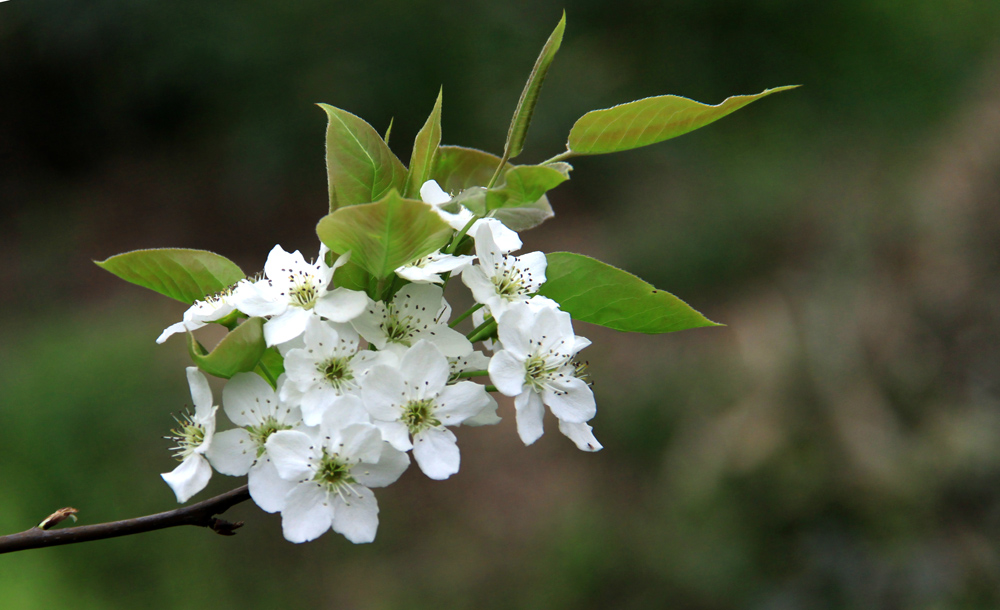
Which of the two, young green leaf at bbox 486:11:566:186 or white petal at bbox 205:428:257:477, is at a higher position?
young green leaf at bbox 486:11:566:186

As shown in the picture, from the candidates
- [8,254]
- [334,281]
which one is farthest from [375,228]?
[8,254]

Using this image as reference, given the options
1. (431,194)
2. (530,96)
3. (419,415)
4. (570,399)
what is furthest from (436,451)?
(530,96)

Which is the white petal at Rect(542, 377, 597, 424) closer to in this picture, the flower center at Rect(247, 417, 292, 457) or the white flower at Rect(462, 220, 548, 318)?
the white flower at Rect(462, 220, 548, 318)

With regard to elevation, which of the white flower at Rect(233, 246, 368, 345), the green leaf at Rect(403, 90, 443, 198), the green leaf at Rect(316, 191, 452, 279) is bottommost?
the white flower at Rect(233, 246, 368, 345)

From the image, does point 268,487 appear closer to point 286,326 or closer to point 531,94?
point 286,326

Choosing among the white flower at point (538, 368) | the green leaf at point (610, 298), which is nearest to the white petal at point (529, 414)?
the white flower at point (538, 368)

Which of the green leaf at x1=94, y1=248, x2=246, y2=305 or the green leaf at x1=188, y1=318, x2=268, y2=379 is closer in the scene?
the green leaf at x1=188, y1=318, x2=268, y2=379

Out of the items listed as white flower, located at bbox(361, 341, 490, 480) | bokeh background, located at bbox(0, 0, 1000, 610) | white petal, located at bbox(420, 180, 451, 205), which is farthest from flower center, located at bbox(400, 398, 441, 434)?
bokeh background, located at bbox(0, 0, 1000, 610)
